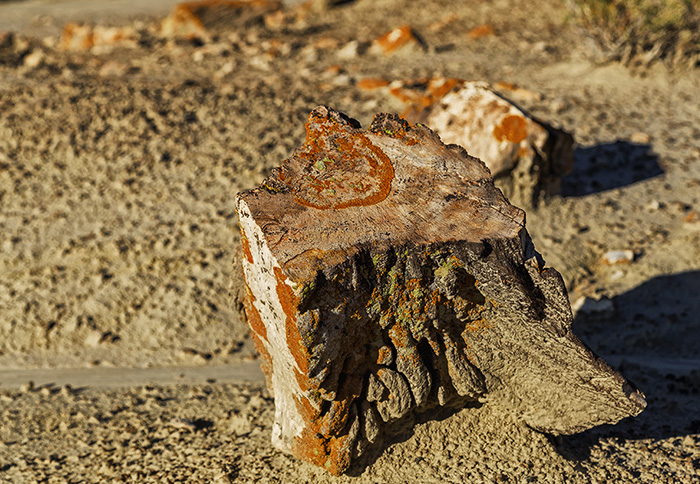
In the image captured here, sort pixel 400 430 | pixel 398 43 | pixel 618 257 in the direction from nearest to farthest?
pixel 400 430 → pixel 618 257 → pixel 398 43

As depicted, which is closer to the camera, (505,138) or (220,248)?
(220,248)

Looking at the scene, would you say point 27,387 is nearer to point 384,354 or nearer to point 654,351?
point 384,354

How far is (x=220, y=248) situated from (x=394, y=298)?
317 centimetres

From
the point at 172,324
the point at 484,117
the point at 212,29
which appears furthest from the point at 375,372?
the point at 212,29

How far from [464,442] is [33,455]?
2382 millimetres

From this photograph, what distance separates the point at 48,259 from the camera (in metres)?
5.94

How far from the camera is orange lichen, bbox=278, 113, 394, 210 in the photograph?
3121 millimetres

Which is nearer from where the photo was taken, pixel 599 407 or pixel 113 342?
pixel 599 407

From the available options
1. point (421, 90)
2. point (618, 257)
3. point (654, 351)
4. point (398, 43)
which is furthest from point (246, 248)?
point (398, 43)

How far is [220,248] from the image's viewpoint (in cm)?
588

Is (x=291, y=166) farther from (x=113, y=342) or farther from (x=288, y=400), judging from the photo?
(x=113, y=342)

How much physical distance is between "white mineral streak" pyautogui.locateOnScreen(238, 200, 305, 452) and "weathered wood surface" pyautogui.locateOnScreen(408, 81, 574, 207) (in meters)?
3.24

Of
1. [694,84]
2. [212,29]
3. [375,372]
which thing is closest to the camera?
[375,372]

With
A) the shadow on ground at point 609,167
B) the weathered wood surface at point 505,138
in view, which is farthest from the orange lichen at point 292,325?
the shadow on ground at point 609,167
